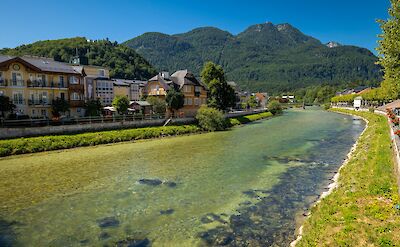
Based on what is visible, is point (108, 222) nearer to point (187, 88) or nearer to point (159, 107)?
point (159, 107)

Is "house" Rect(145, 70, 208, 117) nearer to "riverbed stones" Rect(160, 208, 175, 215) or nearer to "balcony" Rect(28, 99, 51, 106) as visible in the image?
"balcony" Rect(28, 99, 51, 106)

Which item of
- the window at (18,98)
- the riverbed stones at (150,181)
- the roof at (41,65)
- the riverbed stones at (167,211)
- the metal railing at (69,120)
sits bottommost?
the riverbed stones at (167,211)

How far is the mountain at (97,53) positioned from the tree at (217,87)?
5902 centimetres

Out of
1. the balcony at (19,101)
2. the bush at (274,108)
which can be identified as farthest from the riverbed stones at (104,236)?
the bush at (274,108)

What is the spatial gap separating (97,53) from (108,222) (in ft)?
392

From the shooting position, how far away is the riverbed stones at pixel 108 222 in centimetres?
1400

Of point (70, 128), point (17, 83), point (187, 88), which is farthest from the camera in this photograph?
point (187, 88)

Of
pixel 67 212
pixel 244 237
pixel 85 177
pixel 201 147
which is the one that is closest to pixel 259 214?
pixel 244 237

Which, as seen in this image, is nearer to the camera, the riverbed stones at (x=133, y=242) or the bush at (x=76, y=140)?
the riverbed stones at (x=133, y=242)

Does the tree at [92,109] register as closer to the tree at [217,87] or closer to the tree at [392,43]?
the tree at [217,87]

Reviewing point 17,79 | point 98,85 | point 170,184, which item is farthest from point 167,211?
point 98,85

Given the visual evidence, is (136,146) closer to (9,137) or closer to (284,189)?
(9,137)

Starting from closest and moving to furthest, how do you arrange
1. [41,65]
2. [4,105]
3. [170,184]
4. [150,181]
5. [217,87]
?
[170,184] < [150,181] < [4,105] < [41,65] < [217,87]

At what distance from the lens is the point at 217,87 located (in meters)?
67.9
